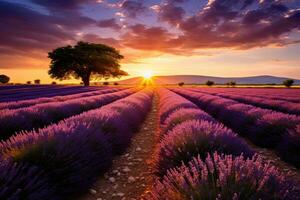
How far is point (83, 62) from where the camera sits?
125 ft

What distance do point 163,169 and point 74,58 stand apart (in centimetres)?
3675

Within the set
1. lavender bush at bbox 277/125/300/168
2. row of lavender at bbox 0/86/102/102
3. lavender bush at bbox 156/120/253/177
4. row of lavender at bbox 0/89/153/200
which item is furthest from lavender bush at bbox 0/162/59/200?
row of lavender at bbox 0/86/102/102

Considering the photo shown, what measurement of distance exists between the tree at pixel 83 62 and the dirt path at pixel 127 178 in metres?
Answer: 33.8

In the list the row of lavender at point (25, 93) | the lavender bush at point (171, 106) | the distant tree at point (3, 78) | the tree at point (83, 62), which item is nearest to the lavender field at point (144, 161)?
the lavender bush at point (171, 106)

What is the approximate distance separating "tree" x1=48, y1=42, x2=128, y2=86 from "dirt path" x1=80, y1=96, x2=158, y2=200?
33.8m

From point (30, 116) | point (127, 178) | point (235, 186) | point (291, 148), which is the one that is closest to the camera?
point (235, 186)

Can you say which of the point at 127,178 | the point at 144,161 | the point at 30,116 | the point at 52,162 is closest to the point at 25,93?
the point at 30,116

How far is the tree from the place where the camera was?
123 feet

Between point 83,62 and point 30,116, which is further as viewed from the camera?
point 83,62

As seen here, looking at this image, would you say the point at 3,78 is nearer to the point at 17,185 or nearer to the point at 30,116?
the point at 30,116

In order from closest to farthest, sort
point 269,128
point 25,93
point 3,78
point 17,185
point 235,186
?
point 235,186 → point 17,185 → point 269,128 → point 25,93 → point 3,78

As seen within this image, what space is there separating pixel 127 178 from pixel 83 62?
35.8m

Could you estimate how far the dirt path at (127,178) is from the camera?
3504 millimetres

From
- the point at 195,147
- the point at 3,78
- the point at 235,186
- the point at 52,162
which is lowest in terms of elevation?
the point at 3,78
